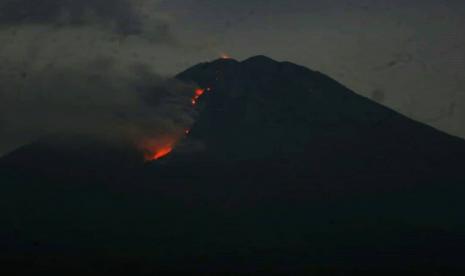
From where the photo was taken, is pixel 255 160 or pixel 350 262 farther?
pixel 255 160

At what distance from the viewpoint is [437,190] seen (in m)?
112

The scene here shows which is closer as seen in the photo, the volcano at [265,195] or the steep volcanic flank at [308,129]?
the volcano at [265,195]

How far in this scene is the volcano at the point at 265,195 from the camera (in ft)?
268

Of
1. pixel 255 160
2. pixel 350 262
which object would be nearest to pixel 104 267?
pixel 350 262

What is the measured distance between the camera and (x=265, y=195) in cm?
10838

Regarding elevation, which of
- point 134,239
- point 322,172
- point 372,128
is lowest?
point 134,239

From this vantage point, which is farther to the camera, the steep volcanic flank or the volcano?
the steep volcanic flank

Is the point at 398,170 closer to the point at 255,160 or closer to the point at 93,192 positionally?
the point at 255,160

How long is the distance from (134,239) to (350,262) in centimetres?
3069

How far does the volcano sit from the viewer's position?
81806 millimetres

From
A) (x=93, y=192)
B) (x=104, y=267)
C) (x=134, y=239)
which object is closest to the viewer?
(x=104, y=267)

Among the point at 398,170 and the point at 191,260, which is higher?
the point at 398,170

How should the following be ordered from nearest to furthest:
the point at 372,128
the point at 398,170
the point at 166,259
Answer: the point at 166,259 → the point at 398,170 → the point at 372,128

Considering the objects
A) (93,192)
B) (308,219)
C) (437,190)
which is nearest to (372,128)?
(437,190)
